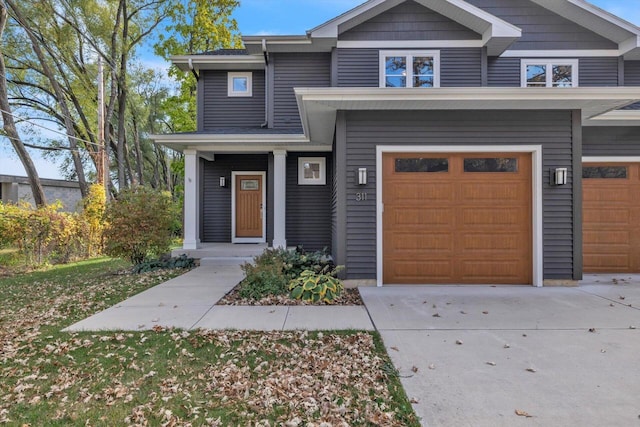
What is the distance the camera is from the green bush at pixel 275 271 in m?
5.30

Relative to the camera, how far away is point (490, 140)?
19.0 feet

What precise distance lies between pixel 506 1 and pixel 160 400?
10.6 meters

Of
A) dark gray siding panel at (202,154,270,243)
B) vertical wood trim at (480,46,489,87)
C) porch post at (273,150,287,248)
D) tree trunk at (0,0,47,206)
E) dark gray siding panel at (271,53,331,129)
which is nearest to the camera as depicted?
vertical wood trim at (480,46,489,87)

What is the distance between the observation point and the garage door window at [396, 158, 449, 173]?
5.89 m

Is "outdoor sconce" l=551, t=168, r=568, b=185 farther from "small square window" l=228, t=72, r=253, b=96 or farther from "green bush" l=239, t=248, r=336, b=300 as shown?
"small square window" l=228, t=72, r=253, b=96

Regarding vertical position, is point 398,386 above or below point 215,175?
below

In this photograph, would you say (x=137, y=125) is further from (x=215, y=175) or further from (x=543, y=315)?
(x=543, y=315)

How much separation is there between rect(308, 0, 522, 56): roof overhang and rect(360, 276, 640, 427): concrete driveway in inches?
225

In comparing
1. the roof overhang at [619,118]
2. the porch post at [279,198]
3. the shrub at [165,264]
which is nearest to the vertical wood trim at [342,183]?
the porch post at [279,198]

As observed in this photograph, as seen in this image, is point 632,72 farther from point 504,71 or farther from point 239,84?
point 239,84

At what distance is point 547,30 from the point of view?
27.8 feet

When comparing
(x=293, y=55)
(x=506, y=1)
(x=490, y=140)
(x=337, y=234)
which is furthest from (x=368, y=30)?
(x=337, y=234)

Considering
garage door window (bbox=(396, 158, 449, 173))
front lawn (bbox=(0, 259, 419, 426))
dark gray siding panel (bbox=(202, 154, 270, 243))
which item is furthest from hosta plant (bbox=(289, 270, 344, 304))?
dark gray siding panel (bbox=(202, 154, 270, 243))

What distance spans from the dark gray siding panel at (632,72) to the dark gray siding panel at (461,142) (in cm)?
487
